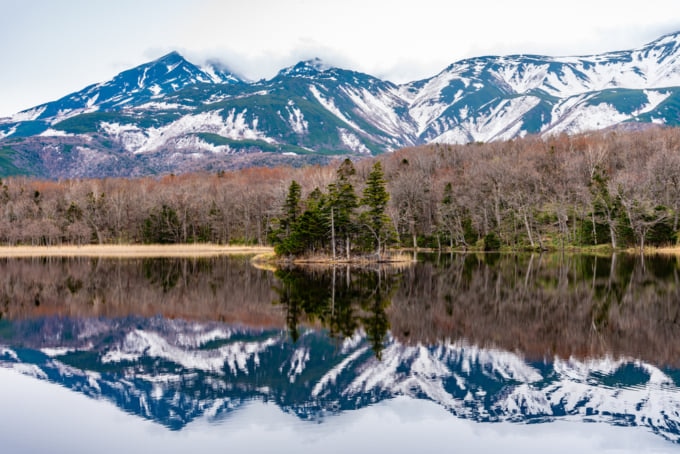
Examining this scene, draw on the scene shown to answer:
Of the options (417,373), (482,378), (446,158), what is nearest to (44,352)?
(417,373)

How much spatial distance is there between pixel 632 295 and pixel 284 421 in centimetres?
2902

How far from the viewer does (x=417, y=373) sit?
69.1 feet

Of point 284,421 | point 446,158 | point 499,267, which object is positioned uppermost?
point 446,158

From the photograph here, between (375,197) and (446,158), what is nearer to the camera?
(375,197)

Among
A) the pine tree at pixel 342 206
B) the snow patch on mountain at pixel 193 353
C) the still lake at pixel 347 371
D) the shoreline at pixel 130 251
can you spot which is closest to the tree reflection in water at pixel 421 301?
the still lake at pixel 347 371

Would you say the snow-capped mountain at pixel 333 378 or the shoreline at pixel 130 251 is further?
the shoreline at pixel 130 251

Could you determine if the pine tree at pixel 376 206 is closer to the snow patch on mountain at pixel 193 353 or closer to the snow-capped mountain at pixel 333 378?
the snow-capped mountain at pixel 333 378

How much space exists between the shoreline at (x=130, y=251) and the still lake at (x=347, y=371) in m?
58.3

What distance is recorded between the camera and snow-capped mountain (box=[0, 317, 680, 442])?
17266mm

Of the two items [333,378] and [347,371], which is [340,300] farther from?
[333,378]

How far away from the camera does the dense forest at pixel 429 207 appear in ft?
234

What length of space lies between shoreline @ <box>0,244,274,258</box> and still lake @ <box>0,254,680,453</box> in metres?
58.3

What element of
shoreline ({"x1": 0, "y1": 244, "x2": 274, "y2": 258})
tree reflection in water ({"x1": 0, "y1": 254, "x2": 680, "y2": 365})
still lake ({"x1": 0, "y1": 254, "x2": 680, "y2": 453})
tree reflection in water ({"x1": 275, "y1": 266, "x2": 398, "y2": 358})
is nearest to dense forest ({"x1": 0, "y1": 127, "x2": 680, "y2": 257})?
shoreline ({"x1": 0, "y1": 244, "x2": 274, "y2": 258})

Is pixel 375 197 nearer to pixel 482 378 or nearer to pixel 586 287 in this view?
pixel 586 287
